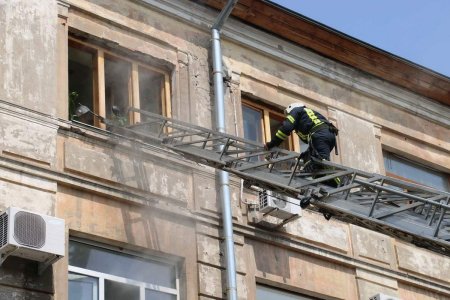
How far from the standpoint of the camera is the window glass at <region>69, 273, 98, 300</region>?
514 inches

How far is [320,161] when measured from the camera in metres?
12.9

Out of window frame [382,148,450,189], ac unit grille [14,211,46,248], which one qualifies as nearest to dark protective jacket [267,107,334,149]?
ac unit grille [14,211,46,248]

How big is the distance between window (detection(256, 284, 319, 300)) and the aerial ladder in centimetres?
231

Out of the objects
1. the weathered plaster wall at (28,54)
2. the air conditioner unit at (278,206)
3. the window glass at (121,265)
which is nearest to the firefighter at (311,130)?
the air conditioner unit at (278,206)

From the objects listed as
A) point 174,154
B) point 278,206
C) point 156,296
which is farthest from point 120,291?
point 278,206

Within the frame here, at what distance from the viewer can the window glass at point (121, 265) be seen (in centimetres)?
1333

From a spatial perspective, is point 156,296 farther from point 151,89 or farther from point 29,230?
point 151,89

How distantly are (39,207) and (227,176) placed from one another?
2960mm

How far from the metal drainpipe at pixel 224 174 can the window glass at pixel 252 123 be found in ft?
2.86

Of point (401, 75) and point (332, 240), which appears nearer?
point (332, 240)

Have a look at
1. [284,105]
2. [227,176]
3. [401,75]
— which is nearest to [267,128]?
[284,105]

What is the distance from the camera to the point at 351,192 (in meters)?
12.9

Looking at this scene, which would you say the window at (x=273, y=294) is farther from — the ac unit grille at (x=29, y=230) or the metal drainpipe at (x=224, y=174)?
the ac unit grille at (x=29, y=230)

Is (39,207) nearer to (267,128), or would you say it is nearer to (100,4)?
(100,4)
